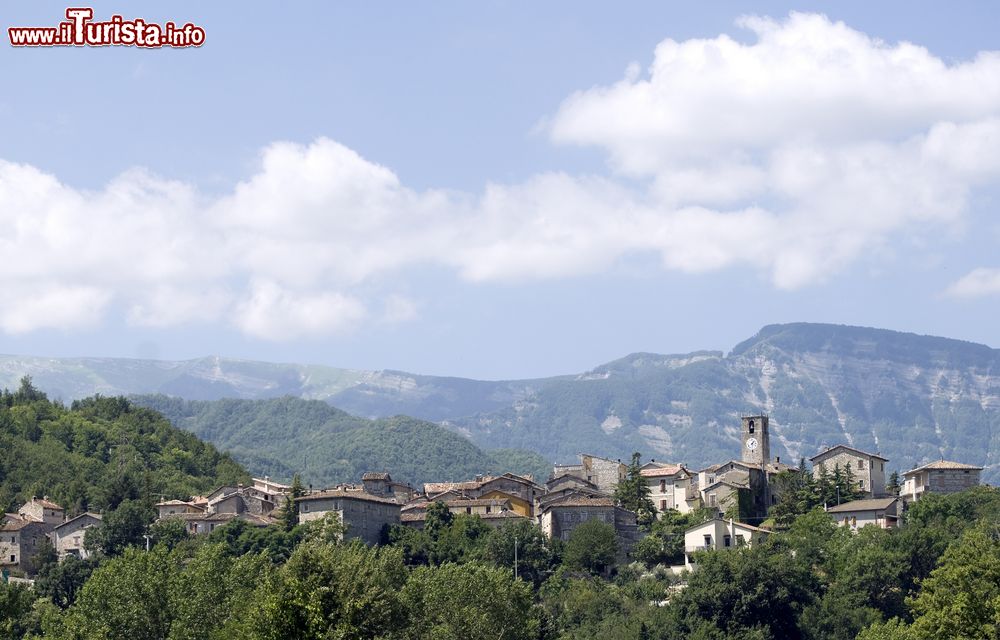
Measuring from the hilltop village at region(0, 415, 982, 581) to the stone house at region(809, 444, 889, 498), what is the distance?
9 centimetres

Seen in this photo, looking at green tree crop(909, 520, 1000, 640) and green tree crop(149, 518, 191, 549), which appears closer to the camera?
green tree crop(909, 520, 1000, 640)

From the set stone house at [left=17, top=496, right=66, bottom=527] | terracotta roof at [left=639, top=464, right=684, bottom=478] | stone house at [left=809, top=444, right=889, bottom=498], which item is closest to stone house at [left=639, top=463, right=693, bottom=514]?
terracotta roof at [left=639, top=464, right=684, bottom=478]

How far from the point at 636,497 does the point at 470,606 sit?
42.1 metres

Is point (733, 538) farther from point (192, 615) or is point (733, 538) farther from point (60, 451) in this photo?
point (60, 451)

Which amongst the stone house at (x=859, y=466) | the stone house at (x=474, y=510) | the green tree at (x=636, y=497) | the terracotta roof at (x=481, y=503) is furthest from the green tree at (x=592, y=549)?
the stone house at (x=859, y=466)

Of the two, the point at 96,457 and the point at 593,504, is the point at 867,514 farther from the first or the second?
the point at 96,457

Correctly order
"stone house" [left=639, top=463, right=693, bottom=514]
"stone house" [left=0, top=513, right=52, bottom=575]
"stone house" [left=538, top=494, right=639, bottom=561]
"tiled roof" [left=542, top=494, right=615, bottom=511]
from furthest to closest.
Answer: "stone house" [left=639, top=463, right=693, bottom=514], "stone house" [left=0, top=513, right=52, bottom=575], "tiled roof" [left=542, top=494, right=615, bottom=511], "stone house" [left=538, top=494, right=639, bottom=561]

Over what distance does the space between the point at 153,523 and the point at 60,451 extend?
30.3m

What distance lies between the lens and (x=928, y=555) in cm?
9931

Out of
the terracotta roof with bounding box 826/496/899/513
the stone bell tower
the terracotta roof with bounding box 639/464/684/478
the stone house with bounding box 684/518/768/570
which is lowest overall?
the stone house with bounding box 684/518/768/570

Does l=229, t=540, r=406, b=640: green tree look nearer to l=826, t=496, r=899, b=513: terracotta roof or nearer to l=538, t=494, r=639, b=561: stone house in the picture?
l=538, t=494, r=639, b=561: stone house

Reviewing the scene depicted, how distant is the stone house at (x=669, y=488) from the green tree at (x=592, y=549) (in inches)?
541

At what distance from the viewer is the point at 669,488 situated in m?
122

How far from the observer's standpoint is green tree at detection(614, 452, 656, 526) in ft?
371
